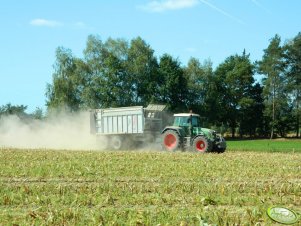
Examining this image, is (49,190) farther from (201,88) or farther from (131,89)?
(201,88)

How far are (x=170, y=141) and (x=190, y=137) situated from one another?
1325mm

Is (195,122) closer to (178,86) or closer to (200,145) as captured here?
(200,145)

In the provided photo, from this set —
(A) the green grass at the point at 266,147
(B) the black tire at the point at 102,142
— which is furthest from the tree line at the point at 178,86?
(B) the black tire at the point at 102,142

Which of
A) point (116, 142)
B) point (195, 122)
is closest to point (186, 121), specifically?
point (195, 122)

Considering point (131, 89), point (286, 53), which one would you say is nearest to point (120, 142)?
point (131, 89)

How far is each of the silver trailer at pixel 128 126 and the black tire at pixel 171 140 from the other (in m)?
3.16

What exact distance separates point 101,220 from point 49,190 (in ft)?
12.7

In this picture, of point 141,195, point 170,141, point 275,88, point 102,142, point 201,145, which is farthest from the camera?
point 275,88

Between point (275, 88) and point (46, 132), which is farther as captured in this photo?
point (275, 88)

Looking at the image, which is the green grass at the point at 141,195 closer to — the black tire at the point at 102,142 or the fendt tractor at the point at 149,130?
the fendt tractor at the point at 149,130

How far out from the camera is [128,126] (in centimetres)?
3416

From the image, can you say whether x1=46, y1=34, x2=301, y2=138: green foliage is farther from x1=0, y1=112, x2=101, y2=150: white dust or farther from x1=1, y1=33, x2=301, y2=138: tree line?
x1=0, y1=112, x2=101, y2=150: white dust

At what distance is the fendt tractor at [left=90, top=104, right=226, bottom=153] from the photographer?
2916 cm

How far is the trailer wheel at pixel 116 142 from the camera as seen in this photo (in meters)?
34.2
